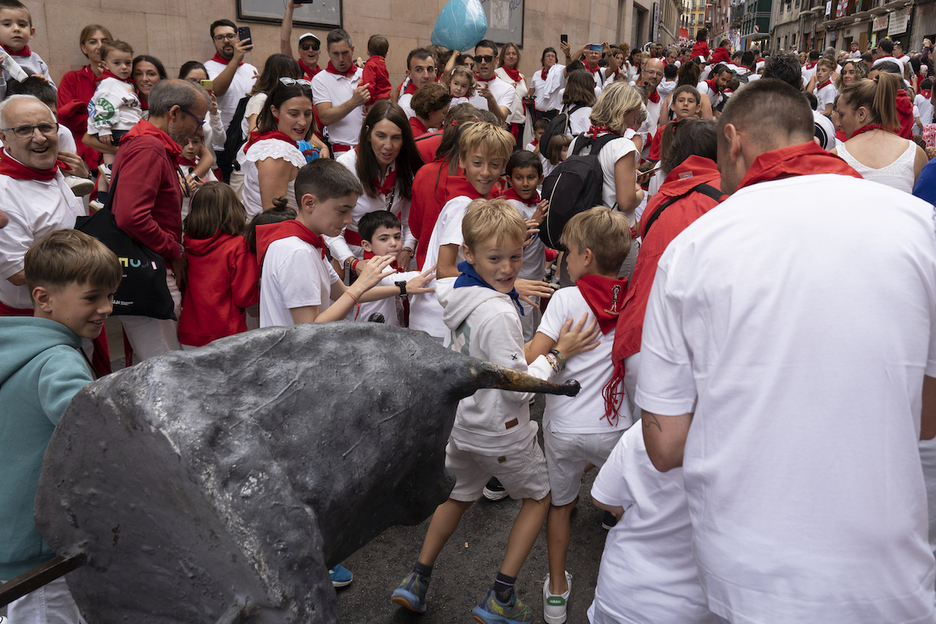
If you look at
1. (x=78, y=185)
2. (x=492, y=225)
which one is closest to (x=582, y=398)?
(x=492, y=225)

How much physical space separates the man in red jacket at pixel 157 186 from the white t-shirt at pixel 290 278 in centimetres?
80

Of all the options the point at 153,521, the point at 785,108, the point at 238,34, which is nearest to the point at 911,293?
the point at 785,108

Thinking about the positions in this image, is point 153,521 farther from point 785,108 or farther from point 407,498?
point 785,108

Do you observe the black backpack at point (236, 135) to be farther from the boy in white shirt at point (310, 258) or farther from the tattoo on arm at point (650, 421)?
the tattoo on arm at point (650, 421)

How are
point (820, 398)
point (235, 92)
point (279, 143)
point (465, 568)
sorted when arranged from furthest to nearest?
point (235, 92)
point (279, 143)
point (465, 568)
point (820, 398)

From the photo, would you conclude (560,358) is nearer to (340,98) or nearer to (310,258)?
(310,258)

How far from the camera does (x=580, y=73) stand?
20.0ft

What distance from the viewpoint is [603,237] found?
276 centimetres

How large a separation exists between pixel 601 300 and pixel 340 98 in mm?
4713

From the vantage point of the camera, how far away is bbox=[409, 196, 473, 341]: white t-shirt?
3385 mm

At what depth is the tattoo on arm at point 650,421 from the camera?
1.61 metres

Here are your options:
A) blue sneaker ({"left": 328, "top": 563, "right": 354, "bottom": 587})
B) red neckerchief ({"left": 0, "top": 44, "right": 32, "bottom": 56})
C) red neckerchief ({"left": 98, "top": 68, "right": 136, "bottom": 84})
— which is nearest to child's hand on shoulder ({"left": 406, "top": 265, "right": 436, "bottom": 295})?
blue sneaker ({"left": 328, "top": 563, "right": 354, "bottom": 587})

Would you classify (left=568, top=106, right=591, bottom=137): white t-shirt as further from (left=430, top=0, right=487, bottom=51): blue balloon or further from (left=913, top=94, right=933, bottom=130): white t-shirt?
(left=913, top=94, right=933, bottom=130): white t-shirt

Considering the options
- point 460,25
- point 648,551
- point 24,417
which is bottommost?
point 648,551
